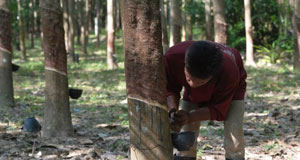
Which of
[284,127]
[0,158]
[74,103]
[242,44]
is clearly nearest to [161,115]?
[0,158]

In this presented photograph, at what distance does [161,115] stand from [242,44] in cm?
1708

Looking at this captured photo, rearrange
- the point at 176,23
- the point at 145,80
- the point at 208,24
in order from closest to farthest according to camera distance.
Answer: the point at 145,80 → the point at 176,23 → the point at 208,24

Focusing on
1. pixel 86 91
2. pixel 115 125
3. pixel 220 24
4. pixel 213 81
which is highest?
pixel 220 24

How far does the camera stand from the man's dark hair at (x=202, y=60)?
110 inches

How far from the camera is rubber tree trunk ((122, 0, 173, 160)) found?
106 inches

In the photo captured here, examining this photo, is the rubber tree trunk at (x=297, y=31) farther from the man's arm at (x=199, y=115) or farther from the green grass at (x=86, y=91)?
the man's arm at (x=199, y=115)

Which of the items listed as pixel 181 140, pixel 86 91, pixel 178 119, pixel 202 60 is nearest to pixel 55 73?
pixel 178 119

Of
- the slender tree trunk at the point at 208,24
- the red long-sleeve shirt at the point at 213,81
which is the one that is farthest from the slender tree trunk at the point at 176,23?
the red long-sleeve shirt at the point at 213,81

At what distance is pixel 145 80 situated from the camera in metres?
2.72

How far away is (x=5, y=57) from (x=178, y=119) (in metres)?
5.54

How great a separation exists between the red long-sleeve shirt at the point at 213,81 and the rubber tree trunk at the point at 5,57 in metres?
5.22

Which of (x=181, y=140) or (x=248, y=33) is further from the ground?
(x=248, y=33)

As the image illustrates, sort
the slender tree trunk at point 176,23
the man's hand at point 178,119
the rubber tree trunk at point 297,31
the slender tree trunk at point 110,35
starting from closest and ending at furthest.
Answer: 1. the man's hand at point 178,119
2. the slender tree trunk at point 176,23
3. the rubber tree trunk at point 297,31
4. the slender tree trunk at point 110,35

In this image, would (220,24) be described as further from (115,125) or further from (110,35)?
(110,35)
